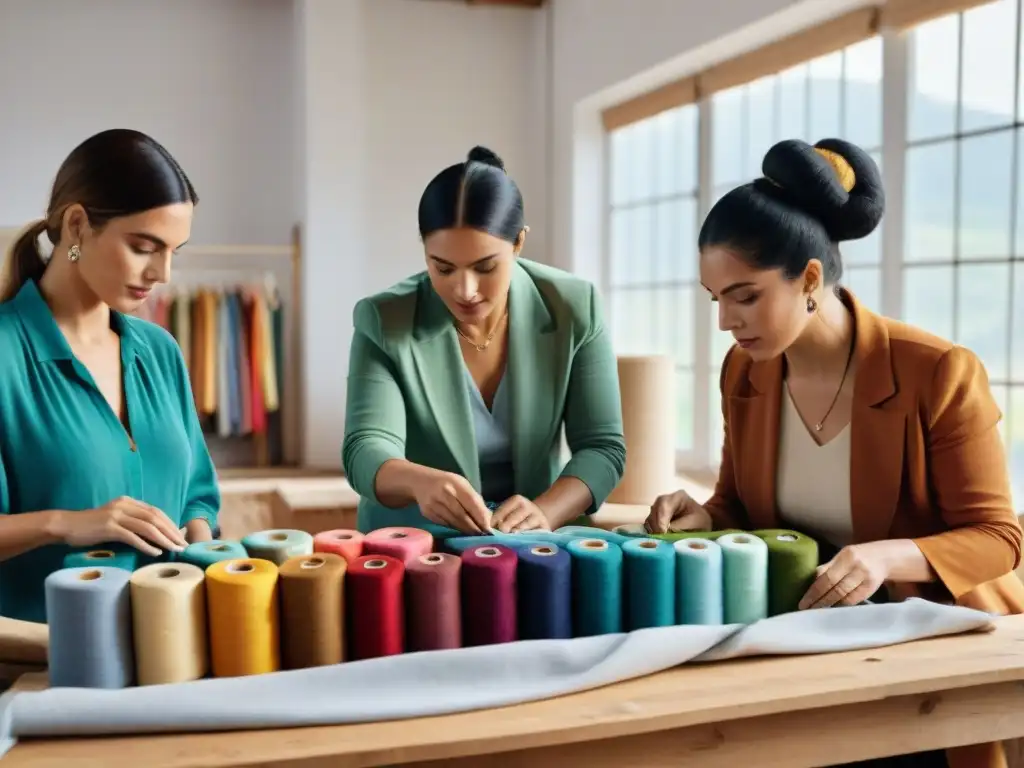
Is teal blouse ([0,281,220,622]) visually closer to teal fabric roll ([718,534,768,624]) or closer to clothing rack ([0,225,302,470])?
teal fabric roll ([718,534,768,624])

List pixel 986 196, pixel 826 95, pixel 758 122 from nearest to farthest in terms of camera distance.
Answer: pixel 986 196 < pixel 826 95 < pixel 758 122

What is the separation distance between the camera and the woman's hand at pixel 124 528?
1.37 metres

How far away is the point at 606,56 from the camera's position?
4809 millimetres

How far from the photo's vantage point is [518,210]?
1726 mm

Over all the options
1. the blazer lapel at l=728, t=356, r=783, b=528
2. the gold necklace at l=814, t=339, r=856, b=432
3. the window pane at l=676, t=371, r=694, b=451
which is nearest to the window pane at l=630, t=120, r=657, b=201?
the window pane at l=676, t=371, r=694, b=451

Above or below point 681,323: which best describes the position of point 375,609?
below

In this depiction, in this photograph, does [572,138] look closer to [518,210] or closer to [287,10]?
[287,10]

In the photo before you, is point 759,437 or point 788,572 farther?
point 759,437

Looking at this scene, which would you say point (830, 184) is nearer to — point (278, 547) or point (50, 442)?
point (278, 547)

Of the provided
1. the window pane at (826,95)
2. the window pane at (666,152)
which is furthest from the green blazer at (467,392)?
the window pane at (666,152)

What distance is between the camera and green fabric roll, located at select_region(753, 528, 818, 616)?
1.46 m

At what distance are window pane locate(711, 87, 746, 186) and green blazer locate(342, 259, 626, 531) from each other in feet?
8.62

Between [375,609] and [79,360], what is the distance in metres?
0.74

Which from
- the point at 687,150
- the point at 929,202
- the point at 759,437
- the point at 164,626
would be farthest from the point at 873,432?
the point at 687,150
